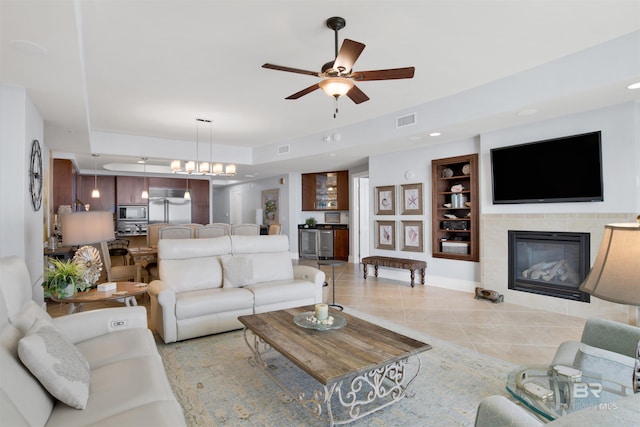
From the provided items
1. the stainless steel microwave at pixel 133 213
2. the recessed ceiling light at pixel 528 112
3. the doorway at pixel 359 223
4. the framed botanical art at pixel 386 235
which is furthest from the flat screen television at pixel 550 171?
the stainless steel microwave at pixel 133 213

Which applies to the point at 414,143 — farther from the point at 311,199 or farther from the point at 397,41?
the point at 311,199

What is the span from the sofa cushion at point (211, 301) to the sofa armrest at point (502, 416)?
274cm

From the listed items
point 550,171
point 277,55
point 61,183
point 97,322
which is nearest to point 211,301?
point 97,322

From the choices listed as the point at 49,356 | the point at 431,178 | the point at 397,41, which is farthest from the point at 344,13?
the point at 431,178

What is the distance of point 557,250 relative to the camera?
174 inches

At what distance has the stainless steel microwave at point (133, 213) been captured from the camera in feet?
31.6

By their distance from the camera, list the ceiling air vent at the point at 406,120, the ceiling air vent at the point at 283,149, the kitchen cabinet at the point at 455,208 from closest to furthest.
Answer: the ceiling air vent at the point at 406,120 → the kitchen cabinet at the point at 455,208 → the ceiling air vent at the point at 283,149

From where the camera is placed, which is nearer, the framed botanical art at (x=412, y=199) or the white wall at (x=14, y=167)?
the white wall at (x=14, y=167)

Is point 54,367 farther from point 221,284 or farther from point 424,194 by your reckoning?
point 424,194

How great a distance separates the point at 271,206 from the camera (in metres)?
10.3

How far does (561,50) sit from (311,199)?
21.9 feet

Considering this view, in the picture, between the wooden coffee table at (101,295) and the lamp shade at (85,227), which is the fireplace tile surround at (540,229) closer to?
the wooden coffee table at (101,295)

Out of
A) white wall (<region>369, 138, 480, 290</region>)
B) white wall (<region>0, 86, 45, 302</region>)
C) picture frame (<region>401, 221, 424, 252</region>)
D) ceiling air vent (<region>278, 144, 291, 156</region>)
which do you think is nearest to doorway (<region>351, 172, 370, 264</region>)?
white wall (<region>369, 138, 480, 290</region>)

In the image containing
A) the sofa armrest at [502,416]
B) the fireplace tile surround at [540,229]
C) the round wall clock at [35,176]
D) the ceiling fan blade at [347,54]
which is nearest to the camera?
the sofa armrest at [502,416]
